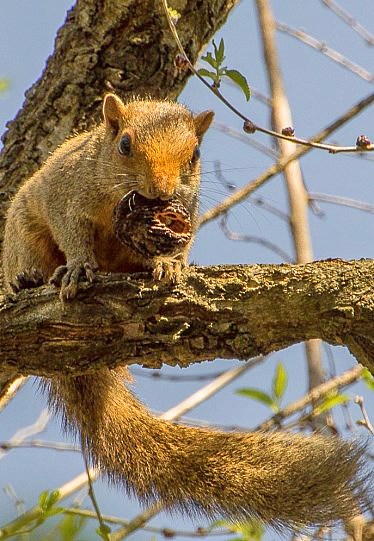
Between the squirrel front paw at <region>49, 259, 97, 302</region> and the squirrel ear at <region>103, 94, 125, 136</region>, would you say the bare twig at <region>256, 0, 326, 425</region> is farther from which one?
the squirrel front paw at <region>49, 259, 97, 302</region>

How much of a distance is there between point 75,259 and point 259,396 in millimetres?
1064

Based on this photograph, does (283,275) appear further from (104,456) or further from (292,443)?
(104,456)

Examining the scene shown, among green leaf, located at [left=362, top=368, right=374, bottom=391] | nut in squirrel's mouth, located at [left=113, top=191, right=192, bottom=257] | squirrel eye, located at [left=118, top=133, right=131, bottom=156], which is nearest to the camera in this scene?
nut in squirrel's mouth, located at [left=113, top=191, right=192, bottom=257]

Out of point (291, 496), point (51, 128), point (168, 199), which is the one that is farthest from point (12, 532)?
point (51, 128)

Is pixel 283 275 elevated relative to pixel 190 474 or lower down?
elevated

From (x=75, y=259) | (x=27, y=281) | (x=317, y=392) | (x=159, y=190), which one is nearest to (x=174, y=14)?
(x=159, y=190)

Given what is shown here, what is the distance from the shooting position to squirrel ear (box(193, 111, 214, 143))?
3695 mm

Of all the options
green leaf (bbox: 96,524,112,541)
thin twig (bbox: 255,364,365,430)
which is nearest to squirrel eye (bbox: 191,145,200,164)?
thin twig (bbox: 255,364,365,430)

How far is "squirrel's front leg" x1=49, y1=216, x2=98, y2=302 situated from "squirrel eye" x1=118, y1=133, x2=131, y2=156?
11.1 inches

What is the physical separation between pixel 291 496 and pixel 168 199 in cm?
98

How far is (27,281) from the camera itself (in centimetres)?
339

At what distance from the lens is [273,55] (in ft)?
14.8

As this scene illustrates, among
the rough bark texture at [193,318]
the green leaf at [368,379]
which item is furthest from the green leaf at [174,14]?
the green leaf at [368,379]

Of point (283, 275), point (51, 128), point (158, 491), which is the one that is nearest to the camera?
point (283, 275)
